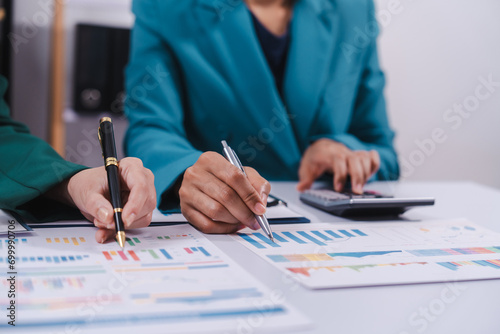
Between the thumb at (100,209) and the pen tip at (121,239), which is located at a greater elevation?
the thumb at (100,209)

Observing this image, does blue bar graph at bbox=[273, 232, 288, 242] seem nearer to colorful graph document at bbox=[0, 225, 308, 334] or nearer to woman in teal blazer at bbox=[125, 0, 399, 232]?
colorful graph document at bbox=[0, 225, 308, 334]

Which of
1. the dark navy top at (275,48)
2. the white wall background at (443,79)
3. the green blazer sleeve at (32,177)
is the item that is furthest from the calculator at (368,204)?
the white wall background at (443,79)

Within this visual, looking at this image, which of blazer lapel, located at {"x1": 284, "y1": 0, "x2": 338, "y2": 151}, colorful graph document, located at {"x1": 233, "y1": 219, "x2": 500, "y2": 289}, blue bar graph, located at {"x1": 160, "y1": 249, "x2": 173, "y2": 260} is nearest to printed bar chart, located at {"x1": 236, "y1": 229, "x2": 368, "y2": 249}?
colorful graph document, located at {"x1": 233, "y1": 219, "x2": 500, "y2": 289}

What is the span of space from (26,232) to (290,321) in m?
0.36

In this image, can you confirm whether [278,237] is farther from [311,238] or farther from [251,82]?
[251,82]

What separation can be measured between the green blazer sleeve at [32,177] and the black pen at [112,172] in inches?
2.5

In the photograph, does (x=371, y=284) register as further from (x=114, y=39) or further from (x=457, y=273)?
(x=114, y=39)

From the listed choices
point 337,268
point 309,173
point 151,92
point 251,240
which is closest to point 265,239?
point 251,240

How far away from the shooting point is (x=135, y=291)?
16.9 inches

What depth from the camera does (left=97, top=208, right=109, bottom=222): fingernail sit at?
56 cm

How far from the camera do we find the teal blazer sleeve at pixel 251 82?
1129mm

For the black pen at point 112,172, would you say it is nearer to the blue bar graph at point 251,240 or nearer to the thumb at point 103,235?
the thumb at point 103,235

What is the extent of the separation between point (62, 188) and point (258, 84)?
59cm

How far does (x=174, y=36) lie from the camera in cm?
113
